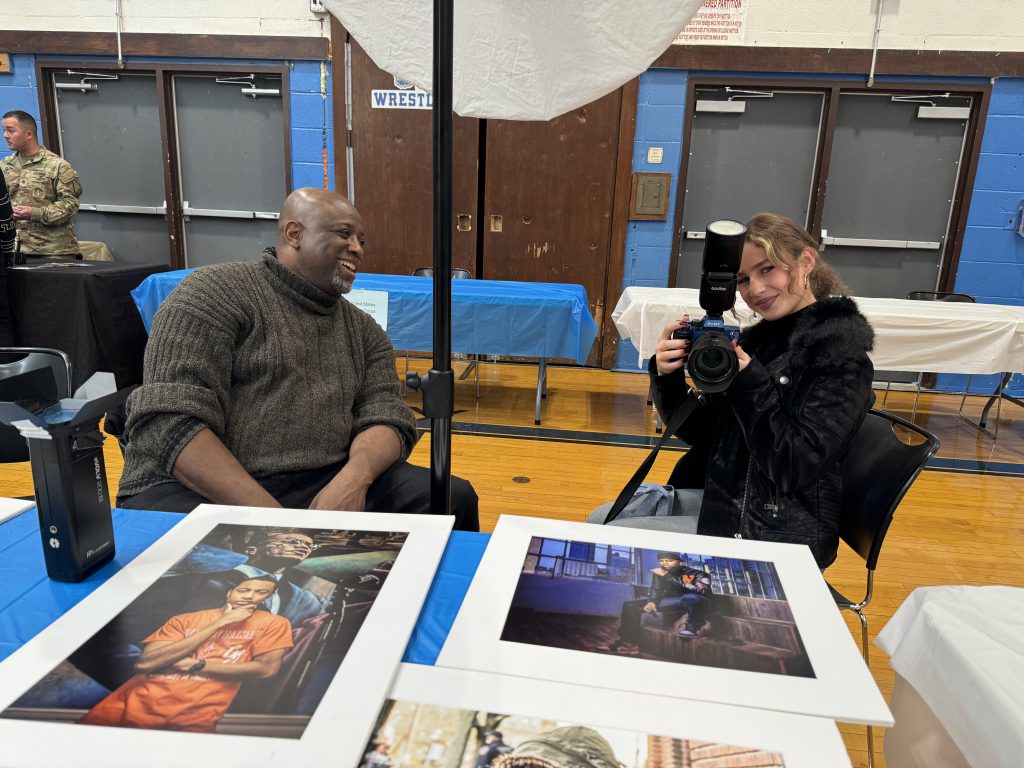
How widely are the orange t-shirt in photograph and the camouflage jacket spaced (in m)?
5.02

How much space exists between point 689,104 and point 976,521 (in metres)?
3.46

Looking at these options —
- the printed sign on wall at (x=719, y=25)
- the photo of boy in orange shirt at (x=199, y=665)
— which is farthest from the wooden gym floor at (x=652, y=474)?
the printed sign on wall at (x=719, y=25)

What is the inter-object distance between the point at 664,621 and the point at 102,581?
2.07 ft

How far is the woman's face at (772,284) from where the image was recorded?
1403mm

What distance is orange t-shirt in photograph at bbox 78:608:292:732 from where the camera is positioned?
0.53m

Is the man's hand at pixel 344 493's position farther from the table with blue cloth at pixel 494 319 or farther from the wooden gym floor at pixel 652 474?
the table with blue cloth at pixel 494 319

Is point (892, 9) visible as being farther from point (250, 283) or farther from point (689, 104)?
point (250, 283)

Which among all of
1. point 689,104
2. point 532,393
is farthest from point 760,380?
point 689,104

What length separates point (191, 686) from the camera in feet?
1.86

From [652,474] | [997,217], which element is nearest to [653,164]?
[997,217]

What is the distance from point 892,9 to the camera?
4625 millimetres

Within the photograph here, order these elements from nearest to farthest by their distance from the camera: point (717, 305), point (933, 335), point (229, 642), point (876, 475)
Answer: point (229, 642) → point (717, 305) → point (876, 475) → point (933, 335)

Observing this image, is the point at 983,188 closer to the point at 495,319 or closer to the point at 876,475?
the point at 495,319

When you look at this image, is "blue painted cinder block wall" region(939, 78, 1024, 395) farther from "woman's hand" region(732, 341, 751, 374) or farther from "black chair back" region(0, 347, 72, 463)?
"black chair back" region(0, 347, 72, 463)
